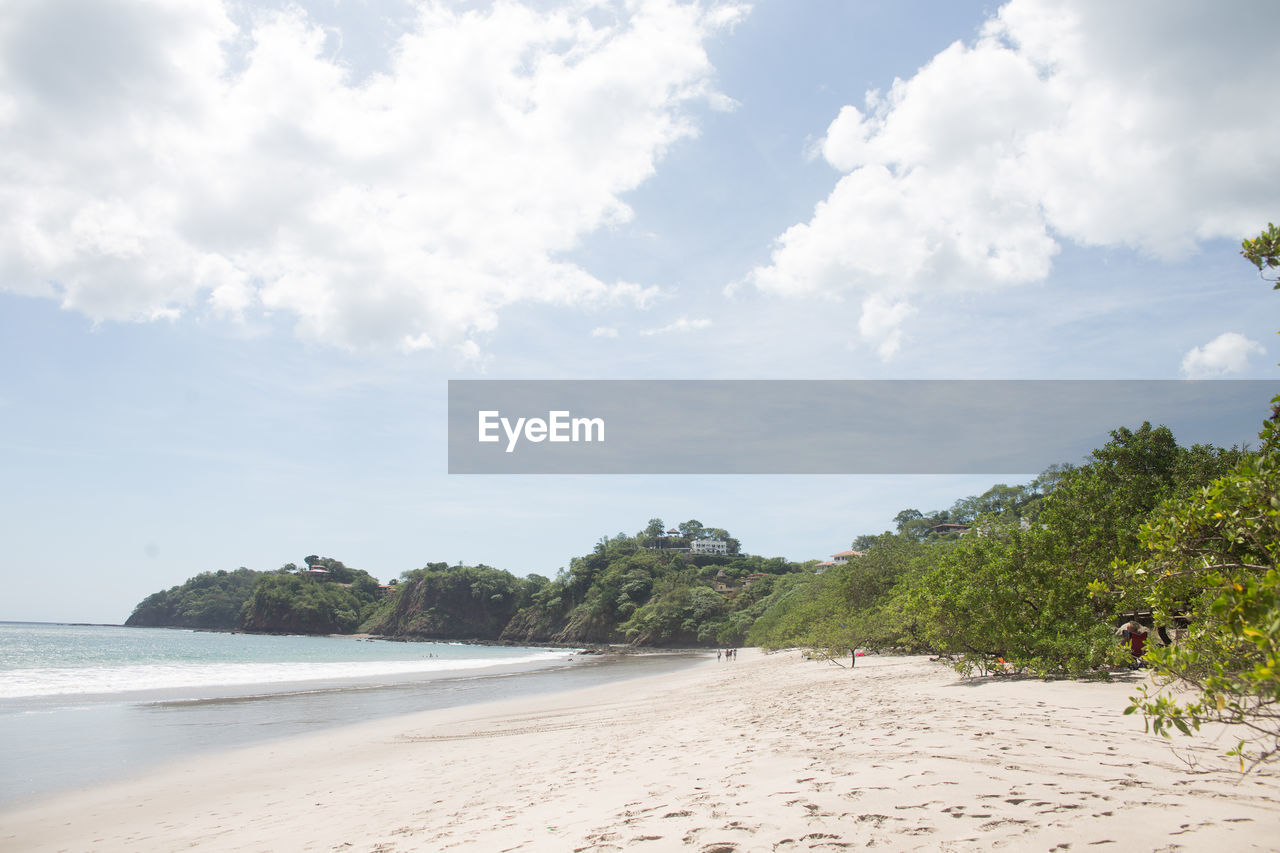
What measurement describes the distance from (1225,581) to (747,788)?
3.97m

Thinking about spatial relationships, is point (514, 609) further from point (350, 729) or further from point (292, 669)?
point (350, 729)

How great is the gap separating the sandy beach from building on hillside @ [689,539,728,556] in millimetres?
142534

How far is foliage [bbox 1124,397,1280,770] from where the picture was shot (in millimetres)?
3156

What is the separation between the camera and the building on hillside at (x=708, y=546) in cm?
15462

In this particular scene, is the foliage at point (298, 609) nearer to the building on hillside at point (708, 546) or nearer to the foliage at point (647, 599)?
the foliage at point (647, 599)

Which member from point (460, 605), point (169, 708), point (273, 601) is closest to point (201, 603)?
point (273, 601)

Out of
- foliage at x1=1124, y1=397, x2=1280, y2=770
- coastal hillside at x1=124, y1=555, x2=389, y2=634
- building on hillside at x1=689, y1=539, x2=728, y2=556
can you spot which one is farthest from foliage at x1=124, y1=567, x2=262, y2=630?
foliage at x1=1124, y1=397, x2=1280, y2=770

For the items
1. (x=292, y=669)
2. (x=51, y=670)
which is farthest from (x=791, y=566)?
(x=51, y=670)

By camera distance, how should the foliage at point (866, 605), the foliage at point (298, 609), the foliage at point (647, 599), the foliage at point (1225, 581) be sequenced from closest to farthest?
the foliage at point (1225, 581) → the foliage at point (866, 605) → the foliage at point (647, 599) → the foliage at point (298, 609)

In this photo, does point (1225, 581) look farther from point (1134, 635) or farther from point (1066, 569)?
point (1134, 635)

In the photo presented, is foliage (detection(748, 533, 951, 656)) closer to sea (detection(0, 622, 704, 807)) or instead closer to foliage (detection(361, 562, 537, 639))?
sea (detection(0, 622, 704, 807))

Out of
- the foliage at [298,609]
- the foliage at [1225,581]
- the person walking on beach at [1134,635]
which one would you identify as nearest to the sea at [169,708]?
the foliage at [1225,581]

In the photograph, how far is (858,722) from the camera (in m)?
9.44

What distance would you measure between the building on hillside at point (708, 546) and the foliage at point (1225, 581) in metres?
150
